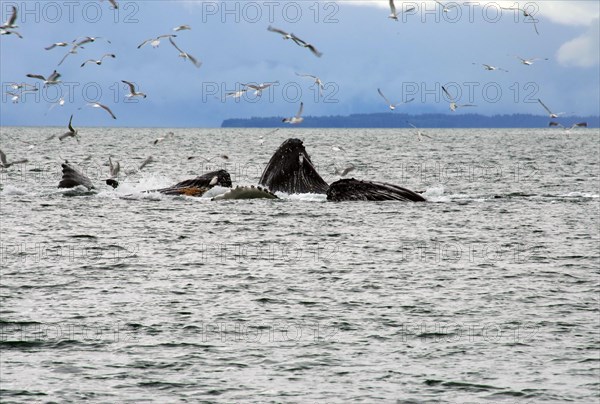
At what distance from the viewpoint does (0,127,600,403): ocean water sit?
560 inches

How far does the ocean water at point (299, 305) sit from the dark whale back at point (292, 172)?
6.97 feet

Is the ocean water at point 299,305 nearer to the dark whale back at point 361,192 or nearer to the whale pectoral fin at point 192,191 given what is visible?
the dark whale back at point 361,192

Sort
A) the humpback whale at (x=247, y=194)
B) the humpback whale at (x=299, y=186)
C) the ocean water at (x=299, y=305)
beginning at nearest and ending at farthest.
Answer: the ocean water at (x=299, y=305) → the humpback whale at (x=299, y=186) → the humpback whale at (x=247, y=194)

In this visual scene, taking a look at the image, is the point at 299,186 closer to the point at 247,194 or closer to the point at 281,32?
the point at 247,194

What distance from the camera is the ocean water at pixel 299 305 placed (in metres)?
14.2

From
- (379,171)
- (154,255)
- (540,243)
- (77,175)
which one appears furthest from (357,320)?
(379,171)

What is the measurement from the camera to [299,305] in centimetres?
1961

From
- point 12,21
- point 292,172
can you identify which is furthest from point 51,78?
point 292,172

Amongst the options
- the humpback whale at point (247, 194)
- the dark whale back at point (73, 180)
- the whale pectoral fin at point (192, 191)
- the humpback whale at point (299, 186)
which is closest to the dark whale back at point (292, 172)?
the humpback whale at point (299, 186)

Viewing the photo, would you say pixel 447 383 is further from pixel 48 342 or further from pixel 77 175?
pixel 77 175

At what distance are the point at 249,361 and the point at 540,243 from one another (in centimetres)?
1612

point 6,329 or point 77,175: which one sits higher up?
point 77,175

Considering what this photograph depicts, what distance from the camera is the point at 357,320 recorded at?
18297 mm

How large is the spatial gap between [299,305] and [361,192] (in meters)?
21.4
